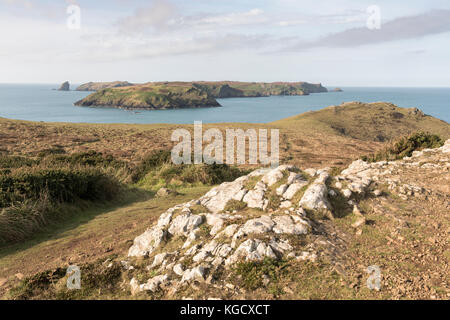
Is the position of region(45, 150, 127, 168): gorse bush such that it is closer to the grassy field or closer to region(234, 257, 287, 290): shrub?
the grassy field

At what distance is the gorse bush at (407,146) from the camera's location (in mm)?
15586

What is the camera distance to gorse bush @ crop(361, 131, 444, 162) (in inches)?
614

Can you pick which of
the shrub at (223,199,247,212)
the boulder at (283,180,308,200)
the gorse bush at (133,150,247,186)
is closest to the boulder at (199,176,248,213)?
the shrub at (223,199,247,212)

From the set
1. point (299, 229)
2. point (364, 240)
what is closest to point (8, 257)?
point (299, 229)

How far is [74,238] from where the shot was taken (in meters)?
8.73

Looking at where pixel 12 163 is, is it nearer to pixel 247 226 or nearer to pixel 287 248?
pixel 247 226

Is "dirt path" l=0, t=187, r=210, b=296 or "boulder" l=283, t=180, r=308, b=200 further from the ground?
"boulder" l=283, t=180, r=308, b=200

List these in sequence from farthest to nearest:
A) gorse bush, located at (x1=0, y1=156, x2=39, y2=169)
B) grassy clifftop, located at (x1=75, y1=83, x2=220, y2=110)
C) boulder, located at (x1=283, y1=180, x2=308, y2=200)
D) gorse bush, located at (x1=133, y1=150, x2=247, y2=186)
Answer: grassy clifftop, located at (x1=75, y1=83, x2=220, y2=110) < gorse bush, located at (x1=133, y1=150, x2=247, y2=186) < gorse bush, located at (x1=0, y1=156, x2=39, y2=169) < boulder, located at (x1=283, y1=180, x2=308, y2=200)

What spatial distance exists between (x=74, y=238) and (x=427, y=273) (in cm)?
861

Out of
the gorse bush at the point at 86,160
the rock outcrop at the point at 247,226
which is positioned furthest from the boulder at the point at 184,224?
the gorse bush at the point at 86,160

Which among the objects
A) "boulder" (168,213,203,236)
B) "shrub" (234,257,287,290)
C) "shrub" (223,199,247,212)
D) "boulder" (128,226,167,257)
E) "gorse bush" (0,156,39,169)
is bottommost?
"boulder" (128,226,167,257)

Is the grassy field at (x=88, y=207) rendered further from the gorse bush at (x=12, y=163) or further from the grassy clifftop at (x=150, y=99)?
the grassy clifftop at (x=150, y=99)
